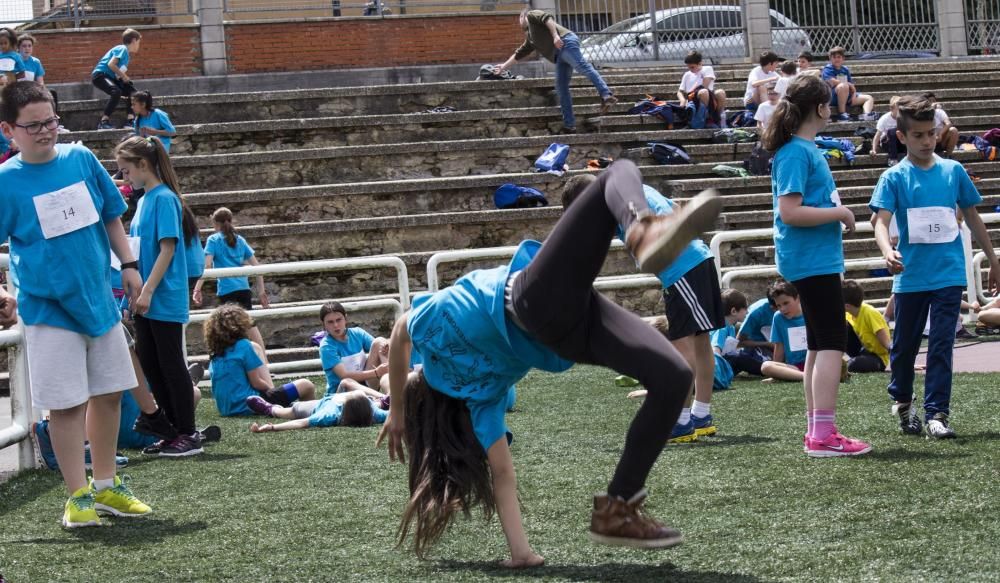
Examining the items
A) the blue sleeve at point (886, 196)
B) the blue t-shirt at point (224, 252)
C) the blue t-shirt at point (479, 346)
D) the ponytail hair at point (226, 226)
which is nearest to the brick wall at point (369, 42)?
→ the ponytail hair at point (226, 226)

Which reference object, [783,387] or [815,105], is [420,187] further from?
[815,105]

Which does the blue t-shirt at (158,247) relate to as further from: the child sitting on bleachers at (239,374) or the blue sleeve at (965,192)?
the blue sleeve at (965,192)

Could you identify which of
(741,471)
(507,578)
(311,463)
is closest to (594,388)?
(311,463)

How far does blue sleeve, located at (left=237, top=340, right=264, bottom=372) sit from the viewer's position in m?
9.91

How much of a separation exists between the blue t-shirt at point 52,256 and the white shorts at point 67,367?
60 millimetres

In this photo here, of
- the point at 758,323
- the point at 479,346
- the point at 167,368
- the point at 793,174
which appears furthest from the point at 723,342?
the point at 479,346

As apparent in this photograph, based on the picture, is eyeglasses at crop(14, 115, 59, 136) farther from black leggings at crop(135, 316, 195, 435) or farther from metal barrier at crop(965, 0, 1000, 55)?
metal barrier at crop(965, 0, 1000, 55)

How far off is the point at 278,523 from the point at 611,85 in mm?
15163

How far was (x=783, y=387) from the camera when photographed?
985cm

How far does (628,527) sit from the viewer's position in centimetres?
406

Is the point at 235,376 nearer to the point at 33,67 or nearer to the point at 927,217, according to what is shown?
the point at 927,217

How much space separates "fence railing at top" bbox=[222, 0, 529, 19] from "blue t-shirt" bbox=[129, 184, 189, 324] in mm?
13945

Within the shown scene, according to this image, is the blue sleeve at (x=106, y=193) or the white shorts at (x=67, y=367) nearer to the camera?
the white shorts at (x=67, y=367)

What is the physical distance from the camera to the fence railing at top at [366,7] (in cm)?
2127
